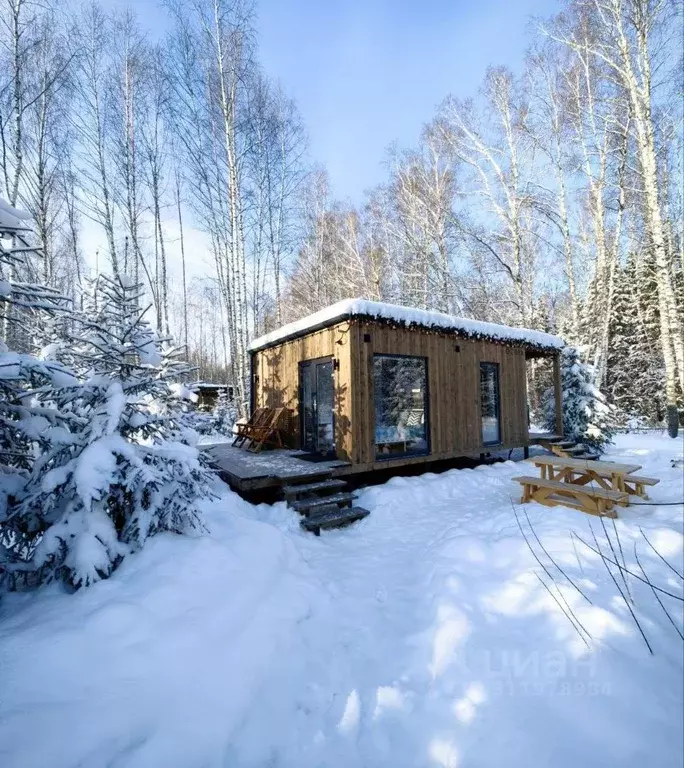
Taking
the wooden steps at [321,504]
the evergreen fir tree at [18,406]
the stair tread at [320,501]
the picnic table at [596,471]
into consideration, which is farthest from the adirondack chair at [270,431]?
the picnic table at [596,471]

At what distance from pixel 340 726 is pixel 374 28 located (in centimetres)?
1308

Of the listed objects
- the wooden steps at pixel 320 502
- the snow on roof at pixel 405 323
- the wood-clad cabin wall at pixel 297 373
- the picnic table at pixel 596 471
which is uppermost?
the snow on roof at pixel 405 323

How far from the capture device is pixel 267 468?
5.72 m

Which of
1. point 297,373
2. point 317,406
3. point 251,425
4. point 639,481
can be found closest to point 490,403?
point 639,481

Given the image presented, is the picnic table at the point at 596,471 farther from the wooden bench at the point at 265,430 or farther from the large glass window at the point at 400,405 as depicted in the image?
the wooden bench at the point at 265,430

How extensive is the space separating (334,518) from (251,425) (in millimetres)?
3722

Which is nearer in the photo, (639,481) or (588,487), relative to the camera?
(639,481)

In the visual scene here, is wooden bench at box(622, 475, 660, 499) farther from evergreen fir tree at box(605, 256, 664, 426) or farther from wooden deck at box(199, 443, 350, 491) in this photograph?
evergreen fir tree at box(605, 256, 664, 426)

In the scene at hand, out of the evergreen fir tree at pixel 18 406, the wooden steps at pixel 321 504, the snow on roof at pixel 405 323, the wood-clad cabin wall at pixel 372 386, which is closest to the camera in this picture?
the evergreen fir tree at pixel 18 406

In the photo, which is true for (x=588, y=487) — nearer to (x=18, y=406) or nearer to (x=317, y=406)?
(x=317, y=406)

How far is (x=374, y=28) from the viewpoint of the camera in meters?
9.22

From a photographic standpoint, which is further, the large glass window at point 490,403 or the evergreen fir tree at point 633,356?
the evergreen fir tree at point 633,356

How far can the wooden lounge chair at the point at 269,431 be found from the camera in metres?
7.38

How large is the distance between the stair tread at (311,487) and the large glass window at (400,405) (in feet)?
3.65
